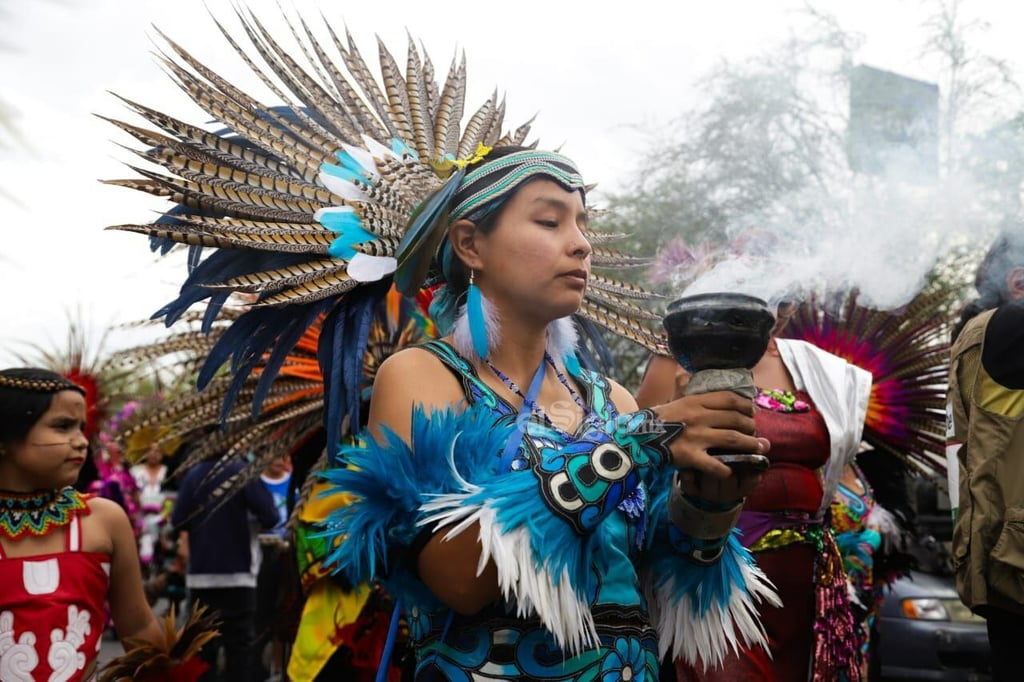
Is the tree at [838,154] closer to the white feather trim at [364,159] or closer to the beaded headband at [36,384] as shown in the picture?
the white feather trim at [364,159]

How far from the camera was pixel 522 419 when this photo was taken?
7.97 ft

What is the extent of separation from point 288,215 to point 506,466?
49.2 inches

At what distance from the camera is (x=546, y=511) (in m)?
2.11

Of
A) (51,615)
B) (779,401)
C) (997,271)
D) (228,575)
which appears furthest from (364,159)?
(228,575)

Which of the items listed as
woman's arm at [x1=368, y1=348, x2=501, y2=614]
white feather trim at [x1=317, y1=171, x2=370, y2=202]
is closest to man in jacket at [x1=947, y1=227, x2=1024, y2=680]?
woman's arm at [x1=368, y1=348, x2=501, y2=614]

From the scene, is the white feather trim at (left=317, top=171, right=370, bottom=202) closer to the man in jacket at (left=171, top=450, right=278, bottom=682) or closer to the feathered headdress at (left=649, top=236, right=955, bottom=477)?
Result: the feathered headdress at (left=649, top=236, right=955, bottom=477)

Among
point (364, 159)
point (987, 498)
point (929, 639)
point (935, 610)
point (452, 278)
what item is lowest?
point (929, 639)

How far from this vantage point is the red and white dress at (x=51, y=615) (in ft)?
11.6

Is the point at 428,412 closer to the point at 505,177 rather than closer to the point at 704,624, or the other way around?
the point at 505,177

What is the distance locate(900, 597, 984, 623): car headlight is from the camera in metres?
8.20

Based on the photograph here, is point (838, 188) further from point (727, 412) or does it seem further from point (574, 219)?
point (727, 412)

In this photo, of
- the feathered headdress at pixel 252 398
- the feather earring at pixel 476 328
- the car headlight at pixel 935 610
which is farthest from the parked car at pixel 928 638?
the feather earring at pixel 476 328

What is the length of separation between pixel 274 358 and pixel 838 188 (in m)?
1.95

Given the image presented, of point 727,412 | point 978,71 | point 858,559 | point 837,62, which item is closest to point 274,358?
point 727,412
